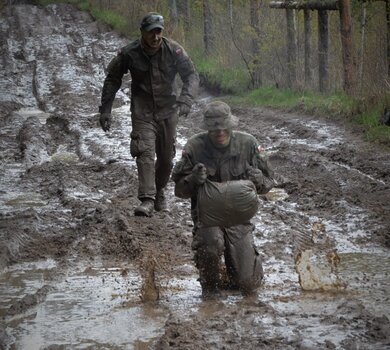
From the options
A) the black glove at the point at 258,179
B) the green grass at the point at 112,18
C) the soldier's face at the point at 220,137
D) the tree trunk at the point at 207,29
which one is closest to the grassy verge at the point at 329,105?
the tree trunk at the point at 207,29

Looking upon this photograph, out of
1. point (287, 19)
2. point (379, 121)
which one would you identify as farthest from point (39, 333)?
point (287, 19)

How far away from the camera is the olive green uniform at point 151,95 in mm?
8320

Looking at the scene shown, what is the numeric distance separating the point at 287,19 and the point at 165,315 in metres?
13.1

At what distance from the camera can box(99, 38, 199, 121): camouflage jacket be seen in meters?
8.30

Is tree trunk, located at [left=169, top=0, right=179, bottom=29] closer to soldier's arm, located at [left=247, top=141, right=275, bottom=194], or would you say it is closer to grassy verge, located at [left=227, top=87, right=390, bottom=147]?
grassy verge, located at [left=227, top=87, right=390, bottom=147]

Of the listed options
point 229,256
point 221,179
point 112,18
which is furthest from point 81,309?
point 112,18

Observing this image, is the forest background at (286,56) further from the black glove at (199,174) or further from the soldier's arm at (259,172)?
the black glove at (199,174)

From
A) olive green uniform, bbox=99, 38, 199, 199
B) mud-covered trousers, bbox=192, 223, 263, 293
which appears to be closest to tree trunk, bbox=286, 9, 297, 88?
olive green uniform, bbox=99, 38, 199, 199

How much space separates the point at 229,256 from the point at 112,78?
3018 millimetres

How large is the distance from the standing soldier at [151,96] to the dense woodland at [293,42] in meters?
5.54

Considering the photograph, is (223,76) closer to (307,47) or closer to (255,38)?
(255,38)

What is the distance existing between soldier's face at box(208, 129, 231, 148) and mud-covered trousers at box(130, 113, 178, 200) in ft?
6.99

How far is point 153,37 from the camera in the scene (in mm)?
8062

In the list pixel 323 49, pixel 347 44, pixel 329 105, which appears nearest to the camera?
pixel 329 105
